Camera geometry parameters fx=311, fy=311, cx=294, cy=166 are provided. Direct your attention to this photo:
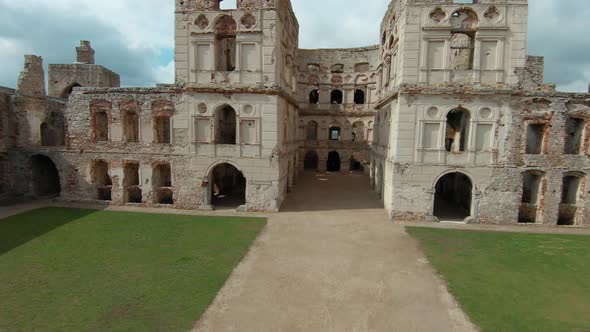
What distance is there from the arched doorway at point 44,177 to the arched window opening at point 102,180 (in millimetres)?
4725

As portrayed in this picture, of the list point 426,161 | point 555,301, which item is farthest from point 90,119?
point 555,301

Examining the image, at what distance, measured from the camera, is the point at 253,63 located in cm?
1964

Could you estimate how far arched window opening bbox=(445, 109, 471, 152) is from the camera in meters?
19.7

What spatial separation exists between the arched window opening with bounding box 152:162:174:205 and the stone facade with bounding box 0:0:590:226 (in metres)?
0.10

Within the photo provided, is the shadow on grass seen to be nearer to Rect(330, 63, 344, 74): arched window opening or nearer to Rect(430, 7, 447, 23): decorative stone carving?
Rect(430, 7, 447, 23): decorative stone carving

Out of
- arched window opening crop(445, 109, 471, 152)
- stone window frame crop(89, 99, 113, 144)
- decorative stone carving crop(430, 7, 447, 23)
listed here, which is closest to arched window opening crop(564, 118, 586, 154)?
arched window opening crop(445, 109, 471, 152)

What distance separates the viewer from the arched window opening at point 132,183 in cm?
2142

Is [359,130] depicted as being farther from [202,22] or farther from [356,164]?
[202,22]

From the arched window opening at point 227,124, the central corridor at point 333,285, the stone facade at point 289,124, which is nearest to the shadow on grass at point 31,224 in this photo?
the stone facade at point 289,124

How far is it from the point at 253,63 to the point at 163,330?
15.8 m

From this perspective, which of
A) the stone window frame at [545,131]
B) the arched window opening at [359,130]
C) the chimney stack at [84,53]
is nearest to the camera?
the stone window frame at [545,131]

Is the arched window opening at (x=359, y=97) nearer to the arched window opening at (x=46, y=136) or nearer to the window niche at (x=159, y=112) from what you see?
the window niche at (x=159, y=112)

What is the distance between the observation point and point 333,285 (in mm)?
10992

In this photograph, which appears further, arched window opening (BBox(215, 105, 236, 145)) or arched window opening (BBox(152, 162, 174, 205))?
arched window opening (BBox(215, 105, 236, 145))
